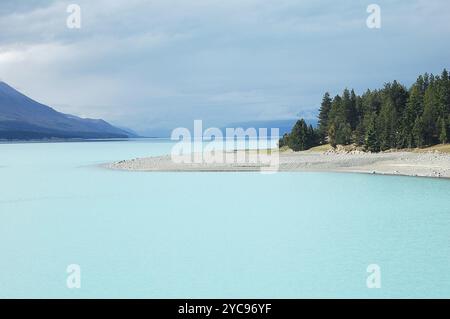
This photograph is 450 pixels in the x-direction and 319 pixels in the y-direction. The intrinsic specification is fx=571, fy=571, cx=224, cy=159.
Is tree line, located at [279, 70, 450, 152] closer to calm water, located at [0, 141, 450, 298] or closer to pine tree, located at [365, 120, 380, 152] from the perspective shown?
pine tree, located at [365, 120, 380, 152]

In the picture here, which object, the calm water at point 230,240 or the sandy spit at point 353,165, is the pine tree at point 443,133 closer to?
the sandy spit at point 353,165

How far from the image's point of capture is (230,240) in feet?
89.2

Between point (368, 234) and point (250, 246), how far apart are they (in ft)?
21.2

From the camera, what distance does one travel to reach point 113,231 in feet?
98.8

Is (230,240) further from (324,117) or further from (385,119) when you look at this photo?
(324,117)

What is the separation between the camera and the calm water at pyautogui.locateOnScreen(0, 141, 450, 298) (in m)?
19.6

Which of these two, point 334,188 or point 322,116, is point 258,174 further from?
point 322,116

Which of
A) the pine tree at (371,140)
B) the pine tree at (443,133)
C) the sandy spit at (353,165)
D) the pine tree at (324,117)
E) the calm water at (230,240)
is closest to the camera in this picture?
the calm water at (230,240)

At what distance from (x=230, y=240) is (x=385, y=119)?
53.2 metres

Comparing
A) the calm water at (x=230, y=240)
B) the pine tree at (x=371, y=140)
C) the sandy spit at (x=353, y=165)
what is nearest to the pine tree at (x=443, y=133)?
the sandy spit at (x=353, y=165)

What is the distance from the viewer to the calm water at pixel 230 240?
19594 millimetres

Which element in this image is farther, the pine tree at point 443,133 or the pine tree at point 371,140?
the pine tree at point 371,140

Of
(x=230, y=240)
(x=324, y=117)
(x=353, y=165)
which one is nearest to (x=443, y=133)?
(x=353, y=165)

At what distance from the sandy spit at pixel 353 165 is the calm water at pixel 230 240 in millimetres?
4802
